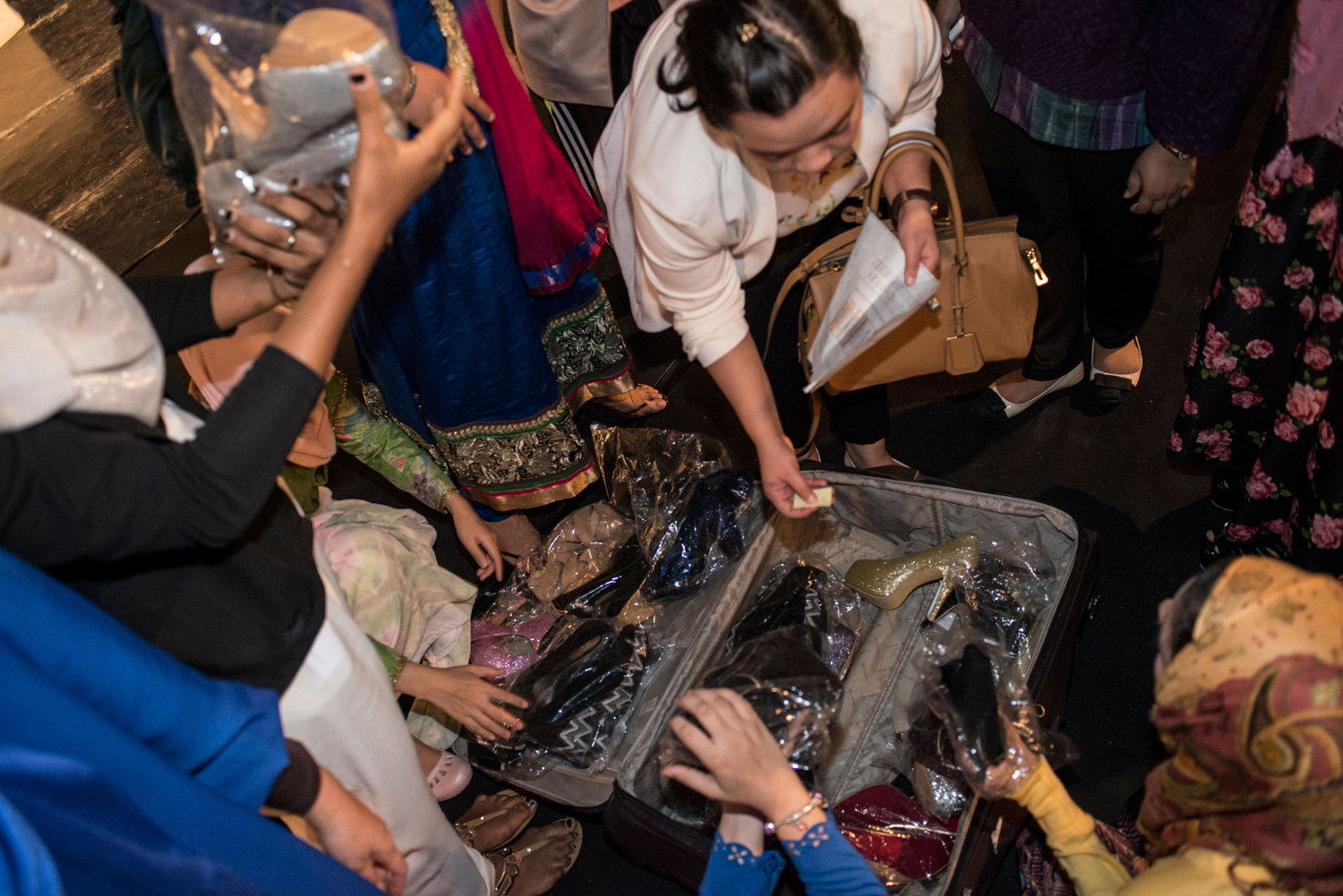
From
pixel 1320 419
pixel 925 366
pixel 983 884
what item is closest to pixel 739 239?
pixel 925 366

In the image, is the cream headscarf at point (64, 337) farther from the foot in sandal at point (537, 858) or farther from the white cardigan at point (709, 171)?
the foot in sandal at point (537, 858)

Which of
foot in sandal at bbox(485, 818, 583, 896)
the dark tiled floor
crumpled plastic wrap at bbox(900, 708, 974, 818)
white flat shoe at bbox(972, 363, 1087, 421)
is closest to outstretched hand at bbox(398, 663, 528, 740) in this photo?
foot in sandal at bbox(485, 818, 583, 896)

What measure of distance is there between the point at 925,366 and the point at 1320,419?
1.91 ft

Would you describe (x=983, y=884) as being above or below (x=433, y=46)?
below

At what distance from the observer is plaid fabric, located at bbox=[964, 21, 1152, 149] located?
5.12 ft

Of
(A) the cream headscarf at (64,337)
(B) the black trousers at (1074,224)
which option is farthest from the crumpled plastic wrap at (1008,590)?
(A) the cream headscarf at (64,337)

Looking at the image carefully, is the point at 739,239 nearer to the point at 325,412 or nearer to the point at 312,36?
the point at 312,36

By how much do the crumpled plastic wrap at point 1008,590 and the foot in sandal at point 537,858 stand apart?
839 millimetres

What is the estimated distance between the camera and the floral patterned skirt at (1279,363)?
4.18 ft

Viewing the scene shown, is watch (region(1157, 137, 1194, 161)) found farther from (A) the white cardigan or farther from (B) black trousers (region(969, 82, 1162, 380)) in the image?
(A) the white cardigan

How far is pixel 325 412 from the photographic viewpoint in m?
1.68

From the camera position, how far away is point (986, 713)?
126 centimetres

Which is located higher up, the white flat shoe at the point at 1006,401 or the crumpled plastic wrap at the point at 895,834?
the white flat shoe at the point at 1006,401

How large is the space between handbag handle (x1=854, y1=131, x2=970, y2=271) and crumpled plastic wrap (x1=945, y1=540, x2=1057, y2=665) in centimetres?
57
